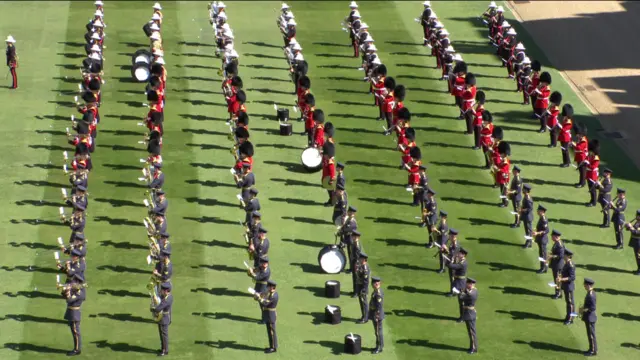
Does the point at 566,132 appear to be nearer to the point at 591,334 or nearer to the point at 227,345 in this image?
the point at 591,334

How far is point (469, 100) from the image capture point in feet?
168

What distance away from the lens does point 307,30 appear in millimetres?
60938

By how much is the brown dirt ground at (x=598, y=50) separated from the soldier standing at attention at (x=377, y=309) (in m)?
14.7

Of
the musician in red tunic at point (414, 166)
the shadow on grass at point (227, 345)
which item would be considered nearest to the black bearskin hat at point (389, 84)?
the musician in red tunic at point (414, 166)

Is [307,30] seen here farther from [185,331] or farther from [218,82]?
[185,331]

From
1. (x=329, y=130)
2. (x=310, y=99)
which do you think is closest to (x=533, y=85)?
(x=310, y=99)

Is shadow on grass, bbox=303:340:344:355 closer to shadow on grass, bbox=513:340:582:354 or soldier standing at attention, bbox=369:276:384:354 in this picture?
soldier standing at attention, bbox=369:276:384:354

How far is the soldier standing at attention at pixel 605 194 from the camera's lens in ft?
146

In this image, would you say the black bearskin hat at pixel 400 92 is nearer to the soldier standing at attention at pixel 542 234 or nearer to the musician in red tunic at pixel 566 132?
the musician in red tunic at pixel 566 132

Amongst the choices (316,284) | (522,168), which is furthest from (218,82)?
(316,284)

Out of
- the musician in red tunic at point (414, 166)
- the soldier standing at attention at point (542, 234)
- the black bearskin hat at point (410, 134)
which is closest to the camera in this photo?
the soldier standing at attention at point (542, 234)

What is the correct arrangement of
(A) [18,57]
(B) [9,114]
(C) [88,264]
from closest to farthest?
(C) [88,264] → (B) [9,114] → (A) [18,57]

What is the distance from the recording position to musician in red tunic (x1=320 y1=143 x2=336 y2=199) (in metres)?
45.9

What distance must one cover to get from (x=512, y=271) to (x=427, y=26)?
18.4 m
